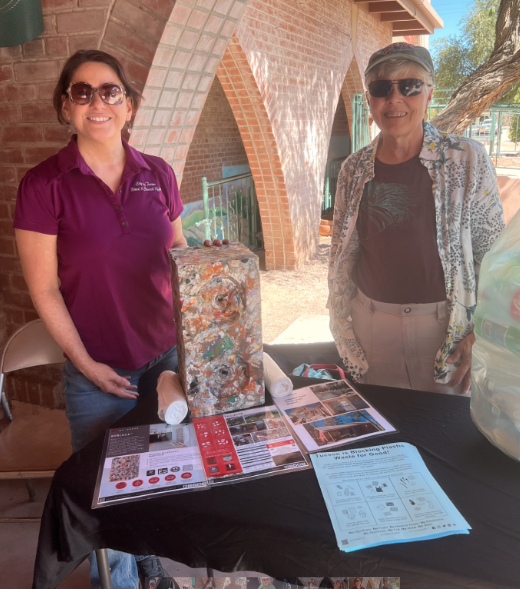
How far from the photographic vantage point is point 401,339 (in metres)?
1.96

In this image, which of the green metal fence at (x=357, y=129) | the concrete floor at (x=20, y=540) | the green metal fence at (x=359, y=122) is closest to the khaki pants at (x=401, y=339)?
the concrete floor at (x=20, y=540)

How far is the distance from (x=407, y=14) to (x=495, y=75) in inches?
264

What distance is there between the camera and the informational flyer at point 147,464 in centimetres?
121

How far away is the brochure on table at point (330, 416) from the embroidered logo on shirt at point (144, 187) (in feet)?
2.81

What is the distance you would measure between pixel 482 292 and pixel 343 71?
847cm

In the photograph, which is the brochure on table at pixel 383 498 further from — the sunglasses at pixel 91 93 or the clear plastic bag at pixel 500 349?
the sunglasses at pixel 91 93

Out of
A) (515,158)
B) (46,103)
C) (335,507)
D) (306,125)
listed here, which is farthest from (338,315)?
(515,158)

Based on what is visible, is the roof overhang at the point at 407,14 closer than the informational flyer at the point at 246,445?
No

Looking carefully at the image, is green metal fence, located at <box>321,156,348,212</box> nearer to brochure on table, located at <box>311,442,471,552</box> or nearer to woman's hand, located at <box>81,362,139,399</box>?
woman's hand, located at <box>81,362,139,399</box>

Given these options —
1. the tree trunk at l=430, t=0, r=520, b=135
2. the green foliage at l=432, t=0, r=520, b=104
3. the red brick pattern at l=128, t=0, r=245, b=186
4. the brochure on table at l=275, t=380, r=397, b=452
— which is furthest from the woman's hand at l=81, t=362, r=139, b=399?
the green foliage at l=432, t=0, r=520, b=104

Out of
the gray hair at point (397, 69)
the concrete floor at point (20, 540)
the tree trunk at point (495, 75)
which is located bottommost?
the concrete floor at point (20, 540)

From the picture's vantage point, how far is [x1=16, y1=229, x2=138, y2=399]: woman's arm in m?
1.63

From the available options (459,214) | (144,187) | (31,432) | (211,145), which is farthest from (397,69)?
(211,145)

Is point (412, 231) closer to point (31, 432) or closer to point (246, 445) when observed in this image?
point (246, 445)
